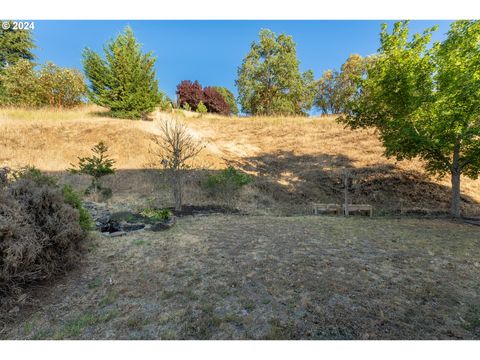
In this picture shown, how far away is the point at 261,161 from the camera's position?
54.9ft

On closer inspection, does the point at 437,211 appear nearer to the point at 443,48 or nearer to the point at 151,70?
the point at 443,48

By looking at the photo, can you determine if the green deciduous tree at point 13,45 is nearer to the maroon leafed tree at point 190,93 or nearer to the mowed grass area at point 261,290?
the maroon leafed tree at point 190,93

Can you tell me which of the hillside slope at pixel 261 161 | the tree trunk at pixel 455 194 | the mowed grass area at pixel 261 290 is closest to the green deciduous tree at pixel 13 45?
the hillside slope at pixel 261 161

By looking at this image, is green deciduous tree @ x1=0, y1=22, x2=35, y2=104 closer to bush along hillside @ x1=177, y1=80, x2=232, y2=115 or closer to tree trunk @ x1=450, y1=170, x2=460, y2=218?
bush along hillside @ x1=177, y1=80, x2=232, y2=115

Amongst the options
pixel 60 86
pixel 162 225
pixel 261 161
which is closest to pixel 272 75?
pixel 261 161

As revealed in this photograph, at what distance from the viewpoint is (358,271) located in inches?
158

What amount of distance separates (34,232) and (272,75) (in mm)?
29346

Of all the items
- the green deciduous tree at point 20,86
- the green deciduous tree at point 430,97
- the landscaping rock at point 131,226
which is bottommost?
the landscaping rock at point 131,226

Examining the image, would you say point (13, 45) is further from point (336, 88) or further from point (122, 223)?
point (336, 88)

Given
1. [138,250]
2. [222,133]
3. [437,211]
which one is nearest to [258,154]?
[222,133]

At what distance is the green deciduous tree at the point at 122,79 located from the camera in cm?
1856

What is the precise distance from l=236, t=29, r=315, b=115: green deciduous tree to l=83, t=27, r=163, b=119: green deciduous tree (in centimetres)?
1231

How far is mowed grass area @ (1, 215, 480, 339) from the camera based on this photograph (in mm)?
2592

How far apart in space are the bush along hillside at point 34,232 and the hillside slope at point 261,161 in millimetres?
5626
